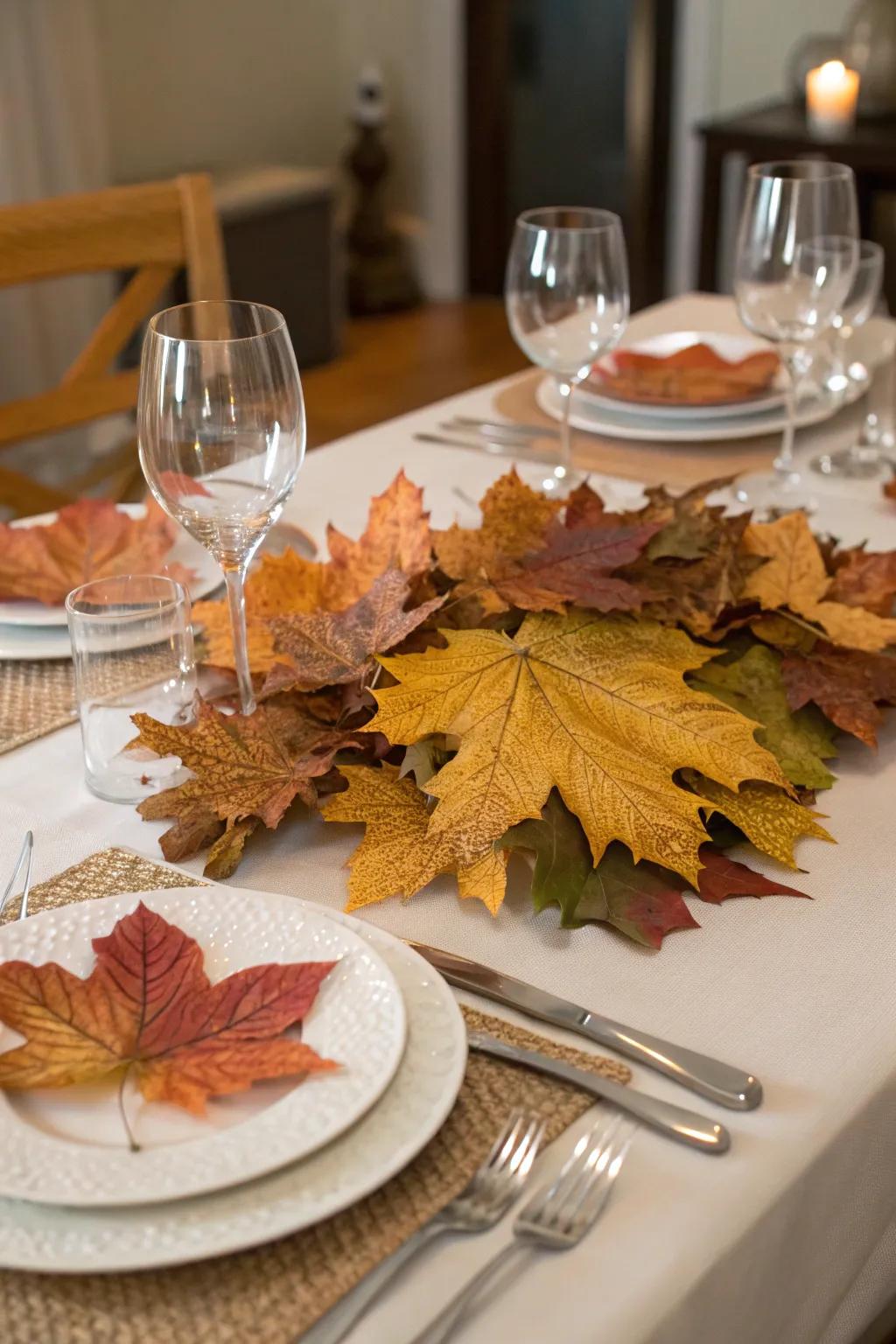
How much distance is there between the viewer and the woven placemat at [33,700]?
83 cm

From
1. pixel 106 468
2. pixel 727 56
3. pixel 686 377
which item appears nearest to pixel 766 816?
pixel 686 377

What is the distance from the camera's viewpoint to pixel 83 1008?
0.53 meters

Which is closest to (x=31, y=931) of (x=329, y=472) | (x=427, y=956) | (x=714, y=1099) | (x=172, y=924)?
(x=172, y=924)

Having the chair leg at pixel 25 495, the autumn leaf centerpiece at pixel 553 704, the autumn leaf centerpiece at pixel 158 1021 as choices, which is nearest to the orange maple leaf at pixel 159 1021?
the autumn leaf centerpiece at pixel 158 1021

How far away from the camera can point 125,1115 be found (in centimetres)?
49

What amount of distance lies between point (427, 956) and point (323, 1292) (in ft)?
0.61

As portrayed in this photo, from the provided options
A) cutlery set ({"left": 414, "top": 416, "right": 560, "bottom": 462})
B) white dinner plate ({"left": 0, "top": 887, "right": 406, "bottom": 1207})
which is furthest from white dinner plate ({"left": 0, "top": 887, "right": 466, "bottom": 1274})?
cutlery set ({"left": 414, "top": 416, "right": 560, "bottom": 462})

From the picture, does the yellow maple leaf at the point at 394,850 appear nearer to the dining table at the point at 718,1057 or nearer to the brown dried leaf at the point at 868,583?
the dining table at the point at 718,1057

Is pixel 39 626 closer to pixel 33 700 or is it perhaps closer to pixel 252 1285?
pixel 33 700

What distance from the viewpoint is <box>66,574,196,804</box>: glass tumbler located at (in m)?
0.74

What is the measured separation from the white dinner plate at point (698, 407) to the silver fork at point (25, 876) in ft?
2.50

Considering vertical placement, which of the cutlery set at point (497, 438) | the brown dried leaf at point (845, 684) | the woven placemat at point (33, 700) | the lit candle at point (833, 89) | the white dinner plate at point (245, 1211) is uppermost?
the lit candle at point (833, 89)

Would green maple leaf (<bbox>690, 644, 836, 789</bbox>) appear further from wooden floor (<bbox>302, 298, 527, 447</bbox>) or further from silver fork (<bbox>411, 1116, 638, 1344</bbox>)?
wooden floor (<bbox>302, 298, 527, 447</bbox>)

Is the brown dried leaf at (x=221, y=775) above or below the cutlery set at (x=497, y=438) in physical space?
above
